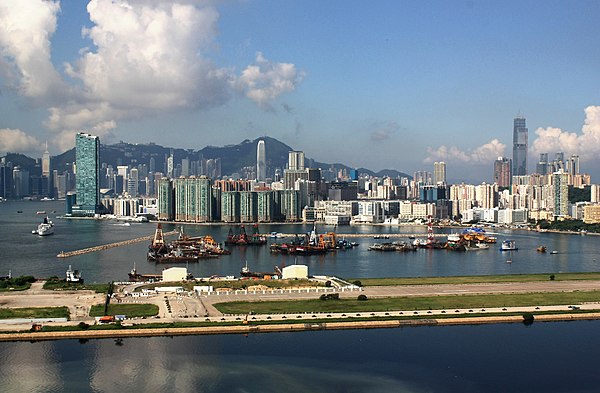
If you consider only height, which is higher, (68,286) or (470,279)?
(68,286)

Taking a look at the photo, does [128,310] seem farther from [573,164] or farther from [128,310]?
[573,164]

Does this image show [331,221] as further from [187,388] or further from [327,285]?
[187,388]

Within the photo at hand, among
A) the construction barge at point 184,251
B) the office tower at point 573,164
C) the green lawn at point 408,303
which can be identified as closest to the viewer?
the green lawn at point 408,303

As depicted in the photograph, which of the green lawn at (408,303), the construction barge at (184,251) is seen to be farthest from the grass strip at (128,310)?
the construction barge at (184,251)

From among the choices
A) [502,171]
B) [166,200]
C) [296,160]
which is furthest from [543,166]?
[166,200]

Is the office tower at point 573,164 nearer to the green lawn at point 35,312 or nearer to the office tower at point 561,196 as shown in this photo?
the office tower at point 561,196

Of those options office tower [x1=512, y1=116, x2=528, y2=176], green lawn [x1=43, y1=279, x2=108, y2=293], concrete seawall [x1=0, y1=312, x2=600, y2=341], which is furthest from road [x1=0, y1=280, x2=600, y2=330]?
office tower [x1=512, y1=116, x2=528, y2=176]
